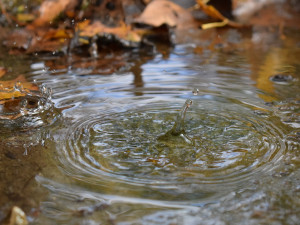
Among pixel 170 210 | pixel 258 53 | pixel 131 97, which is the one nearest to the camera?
pixel 170 210

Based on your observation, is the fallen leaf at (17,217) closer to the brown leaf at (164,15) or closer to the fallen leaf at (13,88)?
the fallen leaf at (13,88)

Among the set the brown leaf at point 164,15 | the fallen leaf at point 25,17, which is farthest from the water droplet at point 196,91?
the fallen leaf at point 25,17

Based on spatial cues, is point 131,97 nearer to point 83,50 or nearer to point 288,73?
point 288,73

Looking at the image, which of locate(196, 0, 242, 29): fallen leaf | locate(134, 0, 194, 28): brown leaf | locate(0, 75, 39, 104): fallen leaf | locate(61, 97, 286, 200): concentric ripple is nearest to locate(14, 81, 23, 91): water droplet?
locate(0, 75, 39, 104): fallen leaf

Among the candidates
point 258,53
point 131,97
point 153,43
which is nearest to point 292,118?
point 131,97

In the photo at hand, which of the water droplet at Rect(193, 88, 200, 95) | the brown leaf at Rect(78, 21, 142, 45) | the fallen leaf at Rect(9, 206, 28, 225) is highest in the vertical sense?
the brown leaf at Rect(78, 21, 142, 45)

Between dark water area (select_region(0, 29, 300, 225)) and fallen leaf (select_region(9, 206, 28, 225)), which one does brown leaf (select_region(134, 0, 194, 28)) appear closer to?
dark water area (select_region(0, 29, 300, 225))
